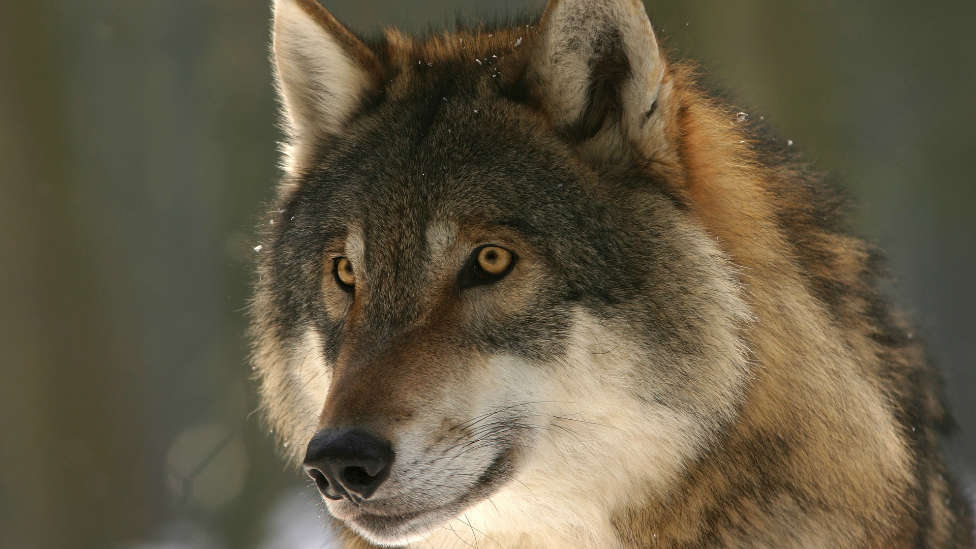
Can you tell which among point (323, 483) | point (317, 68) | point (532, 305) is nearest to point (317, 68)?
point (317, 68)

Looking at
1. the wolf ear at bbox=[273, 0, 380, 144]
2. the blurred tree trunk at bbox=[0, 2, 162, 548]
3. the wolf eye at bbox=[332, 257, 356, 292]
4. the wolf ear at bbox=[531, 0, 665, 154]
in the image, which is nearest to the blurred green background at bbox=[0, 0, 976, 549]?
the blurred tree trunk at bbox=[0, 2, 162, 548]

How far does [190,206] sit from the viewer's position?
29.6 feet

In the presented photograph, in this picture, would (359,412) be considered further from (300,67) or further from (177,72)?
(177,72)

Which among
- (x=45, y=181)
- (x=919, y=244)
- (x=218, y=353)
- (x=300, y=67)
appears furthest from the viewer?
(x=919, y=244)

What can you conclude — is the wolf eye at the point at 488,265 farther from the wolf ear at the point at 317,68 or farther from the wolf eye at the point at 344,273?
the wolf ear at the point at 317,68

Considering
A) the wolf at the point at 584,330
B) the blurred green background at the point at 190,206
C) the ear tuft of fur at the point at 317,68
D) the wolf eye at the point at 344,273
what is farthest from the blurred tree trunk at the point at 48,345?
the wolf eye at the point at 344,273

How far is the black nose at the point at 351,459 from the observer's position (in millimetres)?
2357

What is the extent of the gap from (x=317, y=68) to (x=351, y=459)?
54.0 inches

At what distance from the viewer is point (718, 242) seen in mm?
2736

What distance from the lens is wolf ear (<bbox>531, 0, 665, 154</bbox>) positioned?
2.64 metres

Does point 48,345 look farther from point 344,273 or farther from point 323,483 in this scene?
point 323,483

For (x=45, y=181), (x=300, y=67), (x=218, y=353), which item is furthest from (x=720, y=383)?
(x=218, y=353)

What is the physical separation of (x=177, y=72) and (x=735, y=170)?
23.2 feet

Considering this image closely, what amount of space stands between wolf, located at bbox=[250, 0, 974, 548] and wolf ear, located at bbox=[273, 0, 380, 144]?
0.17 ft
